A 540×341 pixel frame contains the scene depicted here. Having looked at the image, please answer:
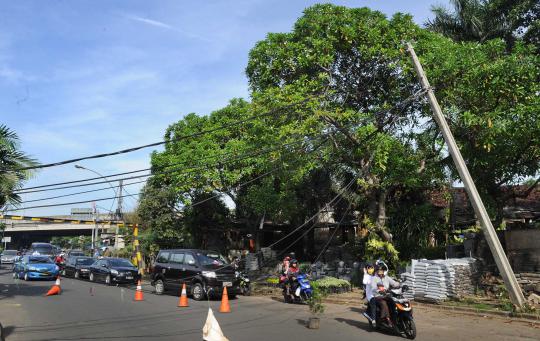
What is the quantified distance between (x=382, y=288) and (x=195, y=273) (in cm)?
834

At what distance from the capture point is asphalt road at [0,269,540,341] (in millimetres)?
9570

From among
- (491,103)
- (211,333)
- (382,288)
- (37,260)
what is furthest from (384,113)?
(37,260)

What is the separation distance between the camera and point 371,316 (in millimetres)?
10477

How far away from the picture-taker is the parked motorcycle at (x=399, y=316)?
9375 mm

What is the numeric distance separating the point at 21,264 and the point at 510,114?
2431cm

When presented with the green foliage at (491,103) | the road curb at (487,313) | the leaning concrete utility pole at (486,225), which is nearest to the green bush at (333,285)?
the road curb at (487,313)

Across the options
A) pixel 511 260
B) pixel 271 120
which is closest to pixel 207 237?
pixel 271 120

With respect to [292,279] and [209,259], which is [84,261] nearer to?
[209,259]

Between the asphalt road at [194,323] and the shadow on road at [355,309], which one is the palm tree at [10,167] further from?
the shadow on road at [355,309]

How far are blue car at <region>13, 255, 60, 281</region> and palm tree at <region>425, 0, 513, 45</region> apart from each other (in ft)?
74.0

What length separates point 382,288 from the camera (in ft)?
33.7

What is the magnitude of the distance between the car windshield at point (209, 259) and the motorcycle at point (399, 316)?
8.32 metres

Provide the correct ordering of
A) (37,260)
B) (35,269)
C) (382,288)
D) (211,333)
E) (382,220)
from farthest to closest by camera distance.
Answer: (37,260) → (35,269) → (382,220) → (382,288) → (211,333)

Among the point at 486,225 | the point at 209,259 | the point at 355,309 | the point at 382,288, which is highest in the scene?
the point at 486,225
